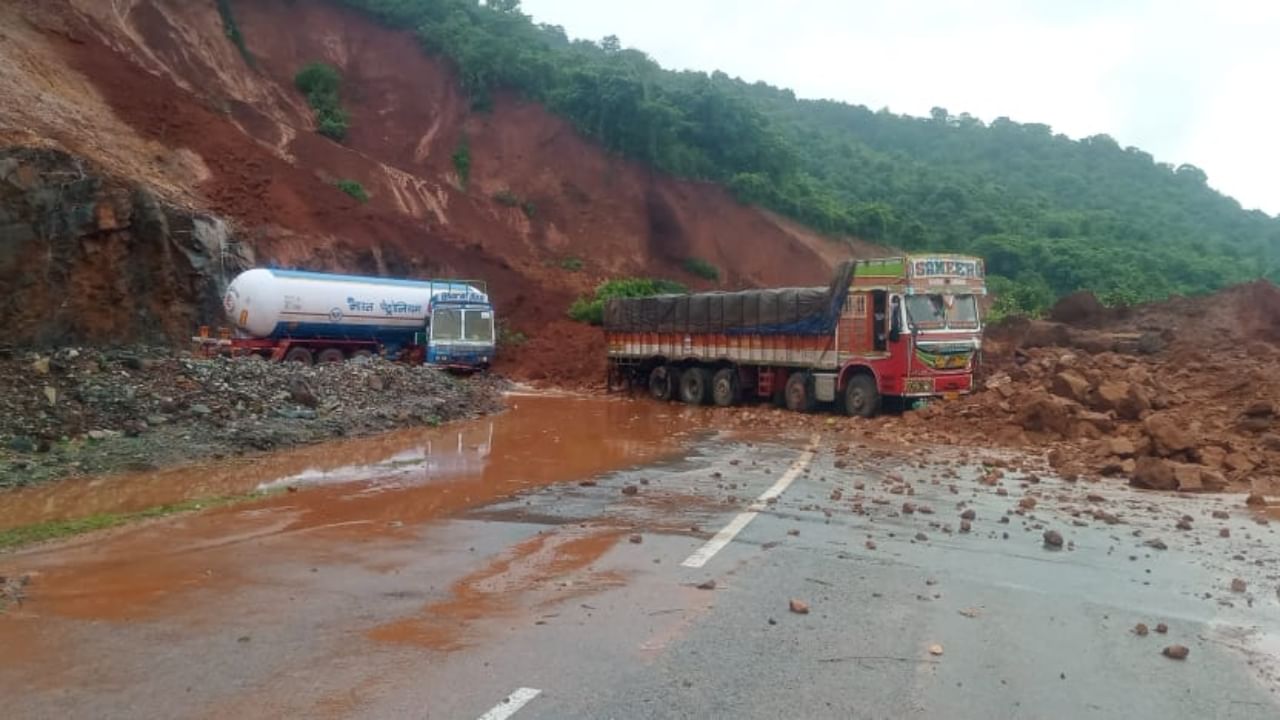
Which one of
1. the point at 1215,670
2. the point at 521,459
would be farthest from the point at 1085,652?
the point at 521,459

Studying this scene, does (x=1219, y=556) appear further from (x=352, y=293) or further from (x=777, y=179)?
(x=777, y=179)

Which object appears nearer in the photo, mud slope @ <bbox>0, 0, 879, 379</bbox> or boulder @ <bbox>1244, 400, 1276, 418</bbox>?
boulder @ <bbox>1244, 400, 1276, 418</bbox>

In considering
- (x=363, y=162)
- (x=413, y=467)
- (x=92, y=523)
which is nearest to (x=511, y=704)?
(x=92, y=523)

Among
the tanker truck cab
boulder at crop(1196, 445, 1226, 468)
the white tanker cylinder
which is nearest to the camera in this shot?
boulder at crop(1196, 445, 1226, 468)

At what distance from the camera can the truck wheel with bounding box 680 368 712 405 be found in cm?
2448

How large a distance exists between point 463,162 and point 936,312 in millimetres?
36595

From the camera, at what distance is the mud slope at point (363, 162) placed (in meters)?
33.4

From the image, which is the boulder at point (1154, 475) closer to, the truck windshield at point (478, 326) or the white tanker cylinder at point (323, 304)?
the truck windshield at point (478, 326)

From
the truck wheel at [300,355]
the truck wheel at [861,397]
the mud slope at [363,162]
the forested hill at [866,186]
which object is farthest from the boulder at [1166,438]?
the forested hill at [866,186]

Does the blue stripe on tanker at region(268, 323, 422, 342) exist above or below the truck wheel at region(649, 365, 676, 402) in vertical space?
above

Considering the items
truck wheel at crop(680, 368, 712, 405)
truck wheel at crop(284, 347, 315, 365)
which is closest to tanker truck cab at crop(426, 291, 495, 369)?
truck wheel at crop(284, 347, 315, 365)

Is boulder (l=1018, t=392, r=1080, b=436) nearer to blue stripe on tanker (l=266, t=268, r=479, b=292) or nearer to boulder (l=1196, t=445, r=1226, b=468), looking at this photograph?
boulder (l=1196, t=445, r=1226, b=468)

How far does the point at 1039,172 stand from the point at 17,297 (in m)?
90.5

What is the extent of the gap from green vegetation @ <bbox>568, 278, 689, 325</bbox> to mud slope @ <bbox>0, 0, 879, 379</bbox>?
101cm
